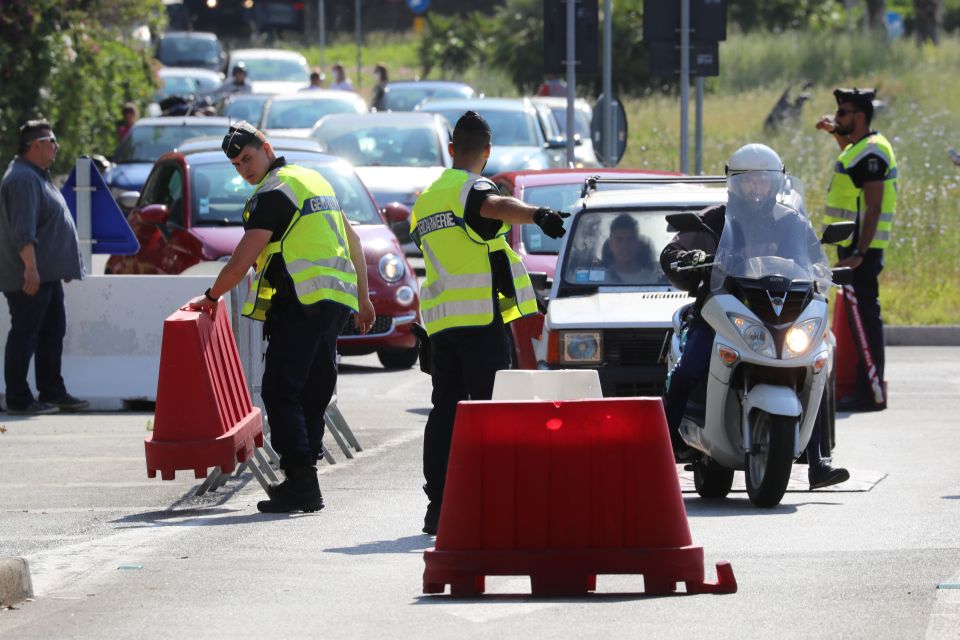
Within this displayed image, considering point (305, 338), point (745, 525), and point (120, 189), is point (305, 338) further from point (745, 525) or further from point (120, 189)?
point (120, 189)

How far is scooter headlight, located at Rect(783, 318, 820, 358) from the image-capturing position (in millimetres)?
9344

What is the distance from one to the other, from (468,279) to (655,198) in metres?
4.04

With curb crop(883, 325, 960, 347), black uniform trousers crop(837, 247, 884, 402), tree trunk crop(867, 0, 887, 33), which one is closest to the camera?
black uniform trousers crop(837, 247, 884, 402)

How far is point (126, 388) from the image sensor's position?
14016 mm

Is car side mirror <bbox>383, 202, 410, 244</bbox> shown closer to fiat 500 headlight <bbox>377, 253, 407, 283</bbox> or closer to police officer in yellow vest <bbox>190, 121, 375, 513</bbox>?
fiat 500 headlight <bbox>377, 253, 407, 283</bbox>

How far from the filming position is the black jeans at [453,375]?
29.1 feet

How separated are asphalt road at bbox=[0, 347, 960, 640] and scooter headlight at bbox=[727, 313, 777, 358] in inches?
28.3

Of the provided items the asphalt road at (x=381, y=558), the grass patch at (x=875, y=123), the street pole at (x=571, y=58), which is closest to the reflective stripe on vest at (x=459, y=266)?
the asphalt road at (x=381, y=558)

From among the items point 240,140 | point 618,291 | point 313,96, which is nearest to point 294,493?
point 240,140

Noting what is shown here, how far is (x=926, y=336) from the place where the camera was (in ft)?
59.3

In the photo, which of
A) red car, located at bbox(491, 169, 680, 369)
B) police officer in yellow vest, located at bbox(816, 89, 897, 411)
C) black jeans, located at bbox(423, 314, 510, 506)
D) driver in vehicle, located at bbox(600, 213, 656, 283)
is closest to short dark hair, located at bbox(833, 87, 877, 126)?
police officer in yellow vest, located at bbox(816, 89, 897, 411)

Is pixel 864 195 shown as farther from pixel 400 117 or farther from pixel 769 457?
pixel 400 117

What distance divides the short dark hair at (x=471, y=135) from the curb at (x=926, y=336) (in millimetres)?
9694

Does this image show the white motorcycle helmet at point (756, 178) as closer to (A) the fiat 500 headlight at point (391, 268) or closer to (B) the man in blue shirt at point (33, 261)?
(B) the man in blue shirt at point (33, 261)
